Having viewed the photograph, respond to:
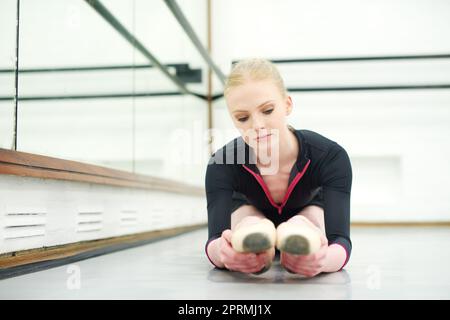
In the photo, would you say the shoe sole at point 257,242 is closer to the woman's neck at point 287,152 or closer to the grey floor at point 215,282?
the grey floor at point 215,282

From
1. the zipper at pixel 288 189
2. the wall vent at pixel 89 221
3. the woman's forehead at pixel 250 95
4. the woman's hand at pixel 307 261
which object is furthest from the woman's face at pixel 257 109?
the wall vent at pixel 89 221

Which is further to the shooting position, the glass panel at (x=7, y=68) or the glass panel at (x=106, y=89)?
the glass panel at (x=106, y=89)

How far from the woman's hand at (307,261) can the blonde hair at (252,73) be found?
1.05 feet

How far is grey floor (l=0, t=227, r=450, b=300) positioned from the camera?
0.76 meters

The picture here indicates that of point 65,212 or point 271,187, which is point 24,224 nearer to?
point 65,212

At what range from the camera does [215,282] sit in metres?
0.90

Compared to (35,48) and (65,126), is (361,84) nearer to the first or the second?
(65,126)

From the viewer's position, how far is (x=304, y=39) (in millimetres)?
3703

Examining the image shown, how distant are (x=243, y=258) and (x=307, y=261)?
0.11 metres

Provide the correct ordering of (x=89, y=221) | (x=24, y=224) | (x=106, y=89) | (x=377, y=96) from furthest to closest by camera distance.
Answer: (x=377, y=96) → (x=106, y=89) → (x=89, y=221) → (x=24, y=224)

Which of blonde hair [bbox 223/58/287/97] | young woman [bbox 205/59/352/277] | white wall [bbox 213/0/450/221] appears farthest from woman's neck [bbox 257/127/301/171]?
white wall [bbox 213/0/450/221]

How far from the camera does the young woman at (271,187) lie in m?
0.79

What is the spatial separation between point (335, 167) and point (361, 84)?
2.63 m

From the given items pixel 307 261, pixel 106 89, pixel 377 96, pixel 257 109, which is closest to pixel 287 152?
pixel 257 109
